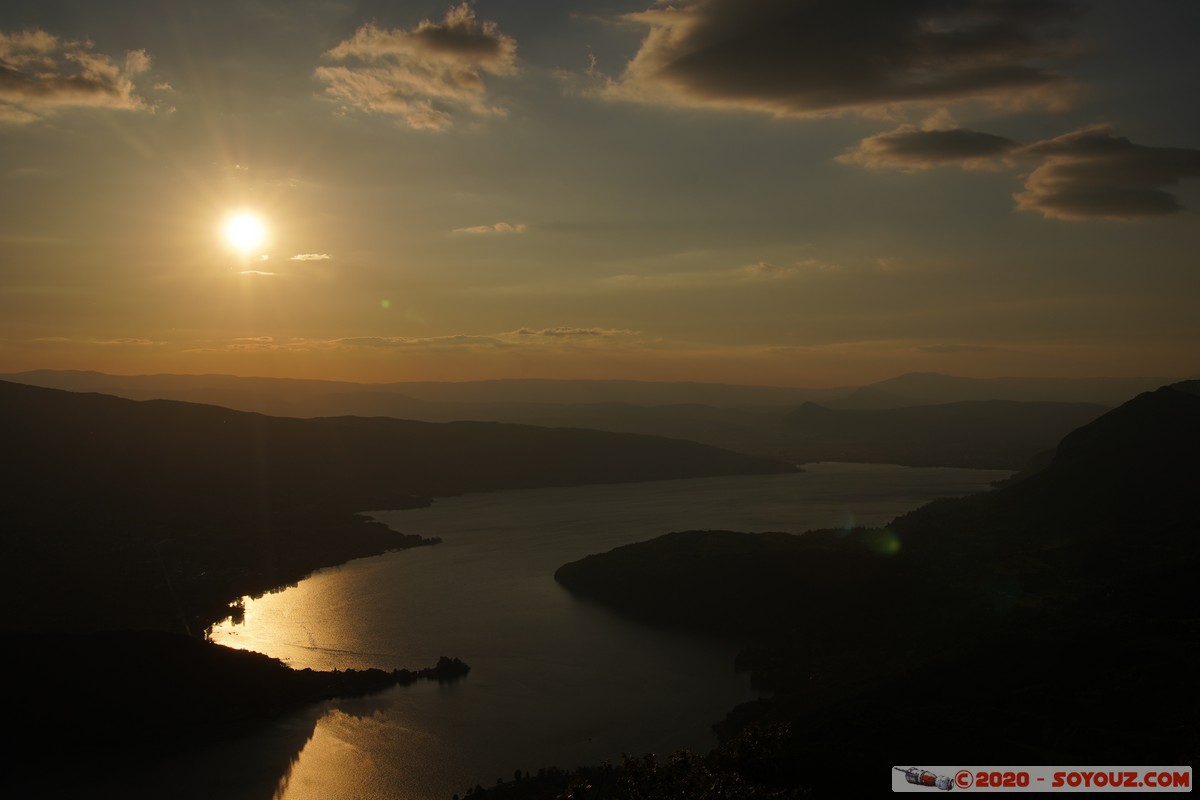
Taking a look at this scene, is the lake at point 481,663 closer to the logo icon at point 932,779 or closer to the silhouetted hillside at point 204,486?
the silhouetted hillside at point 204,486

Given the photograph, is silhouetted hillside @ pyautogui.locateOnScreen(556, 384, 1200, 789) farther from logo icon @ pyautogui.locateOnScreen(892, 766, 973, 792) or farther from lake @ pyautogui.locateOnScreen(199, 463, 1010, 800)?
lake @ pyautogui.locateOnScreen(199, 463, 1010, 800)

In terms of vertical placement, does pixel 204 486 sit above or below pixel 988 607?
below

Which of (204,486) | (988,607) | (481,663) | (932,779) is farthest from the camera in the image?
(204,486)

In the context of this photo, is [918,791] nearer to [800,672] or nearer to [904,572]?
[800,672]

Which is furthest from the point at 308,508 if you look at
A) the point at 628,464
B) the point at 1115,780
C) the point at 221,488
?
the point at 1115,780

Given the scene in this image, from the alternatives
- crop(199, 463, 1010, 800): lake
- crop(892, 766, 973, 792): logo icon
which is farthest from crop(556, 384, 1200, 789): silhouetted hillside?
crop(199, 463, 1010, 800): lake

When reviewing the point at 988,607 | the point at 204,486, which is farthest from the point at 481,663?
the point at 204,486

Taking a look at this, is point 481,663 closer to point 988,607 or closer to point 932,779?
point 988,607
